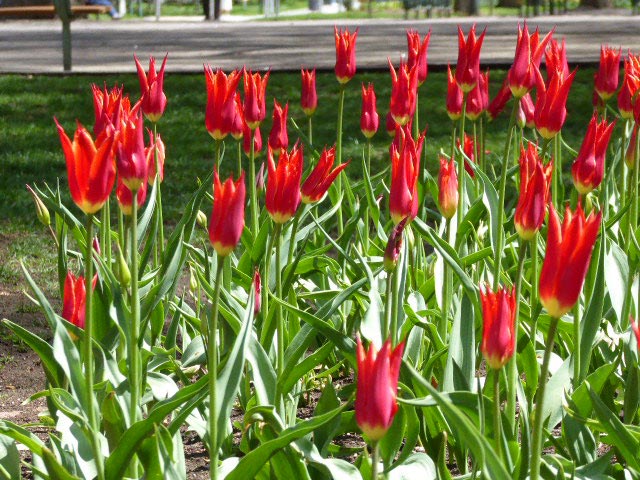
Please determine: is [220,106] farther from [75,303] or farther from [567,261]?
[567,261]

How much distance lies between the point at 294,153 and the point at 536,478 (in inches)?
29.6

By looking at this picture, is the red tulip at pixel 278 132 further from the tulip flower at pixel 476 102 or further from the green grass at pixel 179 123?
the green grass at pixel 179 123

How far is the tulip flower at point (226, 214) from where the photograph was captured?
1524mm

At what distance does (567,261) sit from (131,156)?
767mm

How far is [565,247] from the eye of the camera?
4.56 feet

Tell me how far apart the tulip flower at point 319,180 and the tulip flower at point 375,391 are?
80 cm

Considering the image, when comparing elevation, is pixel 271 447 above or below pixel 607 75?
below

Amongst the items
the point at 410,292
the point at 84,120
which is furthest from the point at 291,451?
the point at 84,120

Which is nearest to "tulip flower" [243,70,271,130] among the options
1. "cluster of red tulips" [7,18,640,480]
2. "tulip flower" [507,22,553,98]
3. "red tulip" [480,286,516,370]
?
"cluster of red tulips" [7,18,640,480]

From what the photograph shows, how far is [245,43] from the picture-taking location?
14328mm

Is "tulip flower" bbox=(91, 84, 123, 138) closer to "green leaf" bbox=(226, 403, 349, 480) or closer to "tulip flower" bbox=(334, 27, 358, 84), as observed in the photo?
"green leaf" bbox=(226, 403, 349, 480)

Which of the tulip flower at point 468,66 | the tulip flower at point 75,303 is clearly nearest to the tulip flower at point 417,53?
the tulip flower at point 468,66

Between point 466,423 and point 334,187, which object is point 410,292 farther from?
point 466,423

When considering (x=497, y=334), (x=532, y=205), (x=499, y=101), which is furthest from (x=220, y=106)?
(x=499, y=101)
